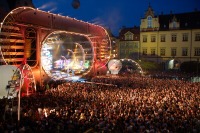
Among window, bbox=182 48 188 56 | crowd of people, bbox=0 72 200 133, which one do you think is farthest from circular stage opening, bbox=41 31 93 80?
window, bbox=182 48 188 56

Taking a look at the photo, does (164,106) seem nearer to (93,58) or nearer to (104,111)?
(104,111)

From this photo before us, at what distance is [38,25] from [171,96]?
1362 centimetres

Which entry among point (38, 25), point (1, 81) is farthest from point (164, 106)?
point (38, 25)

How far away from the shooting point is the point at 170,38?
179ft

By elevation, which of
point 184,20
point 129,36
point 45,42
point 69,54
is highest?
point 184,20

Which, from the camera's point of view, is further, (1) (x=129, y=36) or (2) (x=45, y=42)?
(1) (x=129, y=36)

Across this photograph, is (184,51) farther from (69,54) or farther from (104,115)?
(104,115)

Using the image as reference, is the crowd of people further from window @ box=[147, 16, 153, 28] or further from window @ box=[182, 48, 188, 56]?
window @ box=[147, 16, 153, 28]

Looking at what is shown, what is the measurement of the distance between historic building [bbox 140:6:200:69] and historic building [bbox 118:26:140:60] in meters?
1.66

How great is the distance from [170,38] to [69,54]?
2433 centimetres

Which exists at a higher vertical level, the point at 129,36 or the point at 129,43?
the point at 129,36

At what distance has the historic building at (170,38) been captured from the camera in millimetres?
51844

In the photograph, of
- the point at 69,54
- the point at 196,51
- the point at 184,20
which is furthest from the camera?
the point at 184,20

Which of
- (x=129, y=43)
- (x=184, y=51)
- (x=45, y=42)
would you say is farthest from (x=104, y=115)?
(x=129, y=43)
